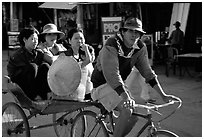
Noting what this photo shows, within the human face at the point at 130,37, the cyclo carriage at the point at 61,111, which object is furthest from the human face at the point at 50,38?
the human face at the point at 130,37

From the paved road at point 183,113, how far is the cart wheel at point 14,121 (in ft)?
1.22

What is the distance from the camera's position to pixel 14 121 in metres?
4.59

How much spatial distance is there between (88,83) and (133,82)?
0.83 m

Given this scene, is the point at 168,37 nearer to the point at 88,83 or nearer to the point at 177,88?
the point at 177,88

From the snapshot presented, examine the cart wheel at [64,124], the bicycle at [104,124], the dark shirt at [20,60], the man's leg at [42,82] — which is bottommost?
the cart wheel at [64,124]

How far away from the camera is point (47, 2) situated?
1508 cm

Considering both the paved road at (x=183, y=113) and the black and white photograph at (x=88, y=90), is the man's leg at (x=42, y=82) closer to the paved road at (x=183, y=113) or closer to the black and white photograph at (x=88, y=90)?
the black and white photograph at (x=88, y=90)

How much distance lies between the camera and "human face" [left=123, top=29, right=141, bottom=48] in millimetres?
3607

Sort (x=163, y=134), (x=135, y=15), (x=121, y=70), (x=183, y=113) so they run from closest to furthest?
(x=163, y=134) → (x=121, y=70) → (x=183, y=113) → (x=135, y=15)

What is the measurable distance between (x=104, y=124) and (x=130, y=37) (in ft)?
3.00

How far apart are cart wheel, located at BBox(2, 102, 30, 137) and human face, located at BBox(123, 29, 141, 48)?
1.46 metres

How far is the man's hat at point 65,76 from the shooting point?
397 centimetres

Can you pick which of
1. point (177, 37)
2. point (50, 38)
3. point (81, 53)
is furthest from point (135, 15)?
point (81, 53)

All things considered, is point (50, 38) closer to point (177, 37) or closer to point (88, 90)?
point (88, 90)
